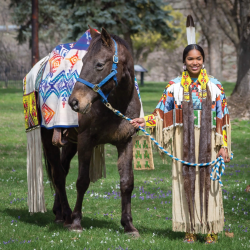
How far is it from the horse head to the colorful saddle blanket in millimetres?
746

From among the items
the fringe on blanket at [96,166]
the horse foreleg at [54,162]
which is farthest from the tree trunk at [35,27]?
the fringe on blanket at [96,166]

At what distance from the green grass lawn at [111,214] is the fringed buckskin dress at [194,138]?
1.09ft

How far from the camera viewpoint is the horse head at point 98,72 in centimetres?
474

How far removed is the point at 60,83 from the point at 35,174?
57.0 inches

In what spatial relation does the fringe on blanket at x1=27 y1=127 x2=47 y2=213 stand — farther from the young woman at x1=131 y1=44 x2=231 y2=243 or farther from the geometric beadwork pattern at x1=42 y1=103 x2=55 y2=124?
the young woman at x1=131 y1=44 x2=231 y2=243

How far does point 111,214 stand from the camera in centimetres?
670

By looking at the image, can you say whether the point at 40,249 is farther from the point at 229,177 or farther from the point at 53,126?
the point at 229,177

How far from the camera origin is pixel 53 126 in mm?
5805

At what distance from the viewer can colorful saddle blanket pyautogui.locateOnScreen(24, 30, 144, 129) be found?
18.7 feet

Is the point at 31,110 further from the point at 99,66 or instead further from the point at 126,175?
the point at 99,66

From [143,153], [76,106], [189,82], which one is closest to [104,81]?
[76,106]

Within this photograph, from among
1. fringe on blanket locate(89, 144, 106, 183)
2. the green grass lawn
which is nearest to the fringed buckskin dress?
the green grass lawn

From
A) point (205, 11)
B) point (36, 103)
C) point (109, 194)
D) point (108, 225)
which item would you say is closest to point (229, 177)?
point (109, 194)

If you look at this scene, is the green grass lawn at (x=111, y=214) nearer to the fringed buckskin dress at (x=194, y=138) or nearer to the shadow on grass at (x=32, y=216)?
the shadow on grass at (x=32, y=216)
